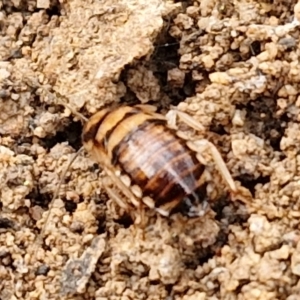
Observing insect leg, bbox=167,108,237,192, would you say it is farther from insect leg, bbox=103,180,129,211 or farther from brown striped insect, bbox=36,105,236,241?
insect leg, bbox=103,180,129,211

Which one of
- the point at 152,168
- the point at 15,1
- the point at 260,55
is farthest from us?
the point at 15,1

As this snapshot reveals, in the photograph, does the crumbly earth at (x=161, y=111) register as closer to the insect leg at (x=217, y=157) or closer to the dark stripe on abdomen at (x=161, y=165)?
the insect leg at (x=217, y=157)

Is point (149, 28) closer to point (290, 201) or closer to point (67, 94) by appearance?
point (67, 94)

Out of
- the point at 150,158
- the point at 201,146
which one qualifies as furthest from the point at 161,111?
the point at 150,158

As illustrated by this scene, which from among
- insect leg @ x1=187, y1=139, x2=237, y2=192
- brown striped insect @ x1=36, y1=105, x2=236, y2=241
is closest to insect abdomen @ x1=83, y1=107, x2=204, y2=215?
brown striped insect @ x1=36, y1=105, x2=236, y2=241

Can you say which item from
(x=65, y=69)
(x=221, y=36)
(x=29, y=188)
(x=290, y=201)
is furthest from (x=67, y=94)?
(x=290, y=201)

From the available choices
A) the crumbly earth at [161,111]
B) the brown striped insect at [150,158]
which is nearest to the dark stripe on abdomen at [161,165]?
the brown striped insect at [150,158]
